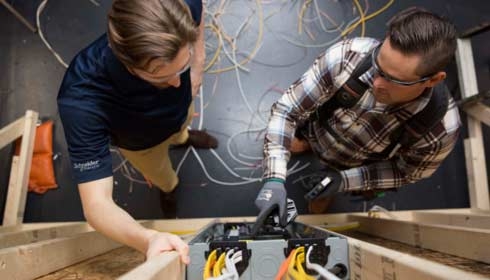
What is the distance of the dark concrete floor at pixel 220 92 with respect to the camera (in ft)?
6.35

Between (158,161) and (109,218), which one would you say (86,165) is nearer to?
(109,218)

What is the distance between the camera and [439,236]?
1.05 m

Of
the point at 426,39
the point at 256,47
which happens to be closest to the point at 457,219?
the point at 426,39

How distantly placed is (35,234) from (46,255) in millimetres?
359

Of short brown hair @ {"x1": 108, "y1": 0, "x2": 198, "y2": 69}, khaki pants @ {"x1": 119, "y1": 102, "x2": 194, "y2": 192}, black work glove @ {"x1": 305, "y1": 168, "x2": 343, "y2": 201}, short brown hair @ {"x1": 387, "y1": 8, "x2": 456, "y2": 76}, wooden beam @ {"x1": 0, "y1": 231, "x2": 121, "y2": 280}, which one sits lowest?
wooden beam @ {"x1": 0, "y1": 231, "x2": 121, "y2": 280}

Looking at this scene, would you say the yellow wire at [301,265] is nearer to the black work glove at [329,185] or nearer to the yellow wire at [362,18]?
the black work glove at [329,185]

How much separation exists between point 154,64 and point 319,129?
94 centimetres

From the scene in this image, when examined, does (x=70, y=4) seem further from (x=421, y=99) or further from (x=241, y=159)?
(x=421, y=99)

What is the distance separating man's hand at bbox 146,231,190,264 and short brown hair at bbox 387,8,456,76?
0.81 m

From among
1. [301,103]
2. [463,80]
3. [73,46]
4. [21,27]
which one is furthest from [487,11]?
[21,27]

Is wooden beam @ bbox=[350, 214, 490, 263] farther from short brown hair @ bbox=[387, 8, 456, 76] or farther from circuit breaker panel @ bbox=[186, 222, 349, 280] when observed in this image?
short brown hair @ bbox=[387, 8, 456, 76]

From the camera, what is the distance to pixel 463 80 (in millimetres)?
1920

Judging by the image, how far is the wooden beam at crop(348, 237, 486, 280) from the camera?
1.75 ft

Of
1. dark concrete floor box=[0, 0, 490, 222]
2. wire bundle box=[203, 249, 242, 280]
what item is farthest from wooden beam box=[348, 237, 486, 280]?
dark concrete floor box=[0, 0, 490, 222]
